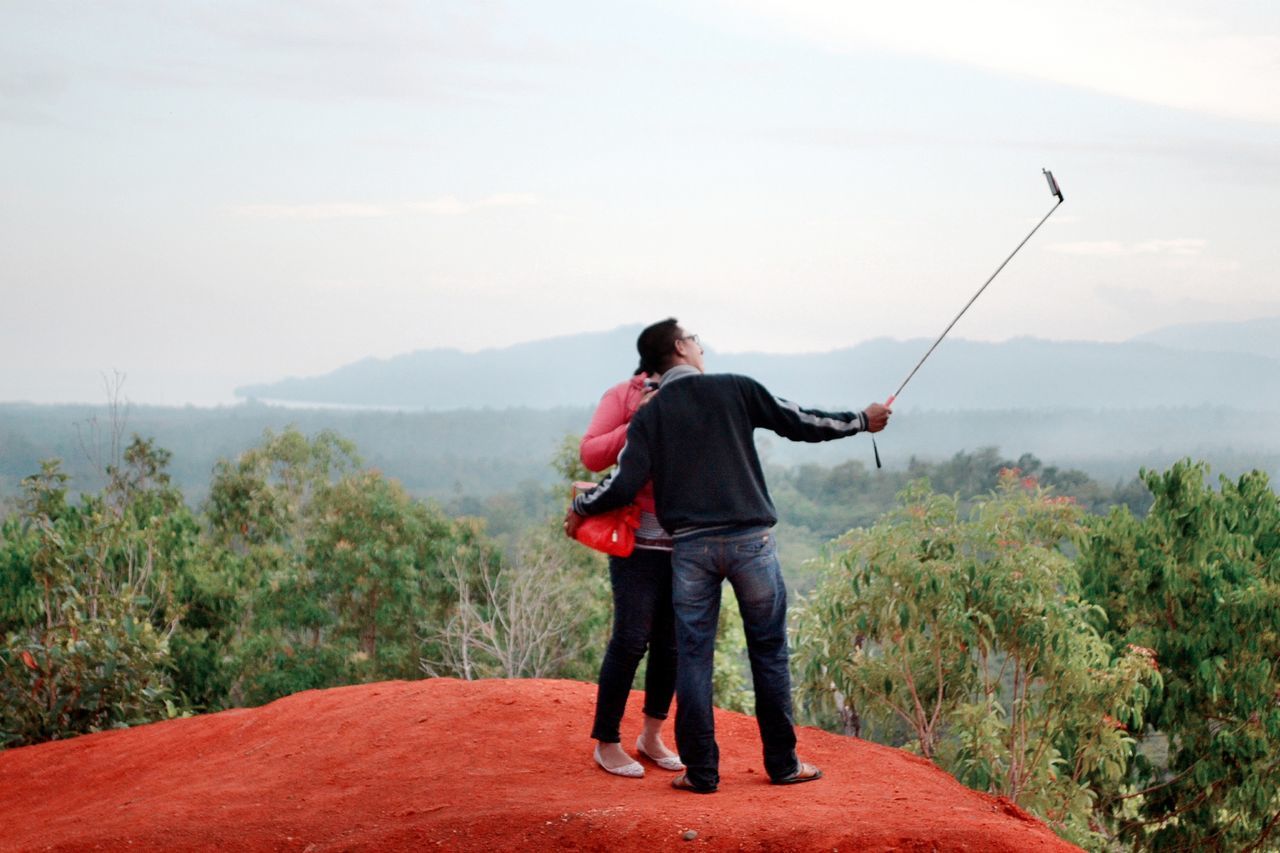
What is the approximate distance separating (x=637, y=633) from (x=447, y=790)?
3.09 feet

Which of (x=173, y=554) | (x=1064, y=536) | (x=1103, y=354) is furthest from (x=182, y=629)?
(x=1103, y=354)

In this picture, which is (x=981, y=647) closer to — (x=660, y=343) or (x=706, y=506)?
(x=706, y=506)

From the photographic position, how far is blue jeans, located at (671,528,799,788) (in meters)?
4.39

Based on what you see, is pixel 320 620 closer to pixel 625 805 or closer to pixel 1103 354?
pixel 625 805

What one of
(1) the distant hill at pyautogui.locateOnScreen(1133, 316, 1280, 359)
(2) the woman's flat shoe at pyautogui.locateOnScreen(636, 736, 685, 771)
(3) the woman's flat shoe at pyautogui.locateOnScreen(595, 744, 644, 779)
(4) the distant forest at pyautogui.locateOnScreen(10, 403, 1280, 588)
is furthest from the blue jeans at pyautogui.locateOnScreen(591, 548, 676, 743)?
(1) the distant hill at pyautogui.locateOnScreen(1133, 316, 1280, 359)

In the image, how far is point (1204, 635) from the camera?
10781 mm

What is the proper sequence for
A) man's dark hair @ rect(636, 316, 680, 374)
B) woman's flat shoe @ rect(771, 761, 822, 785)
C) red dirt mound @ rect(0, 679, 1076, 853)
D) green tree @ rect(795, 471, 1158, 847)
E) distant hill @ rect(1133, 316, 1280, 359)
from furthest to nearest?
distant hill @ rect(1133, 316, 1280, 359), green tree @ rect(795, 471, 1158, 847), woman's flat shoe @ rect(771, 761, 822, 785), man's dark hair @ rect(636, 316, 680, 374), red dirt mound @ rect(0, 679, 1076, 853)

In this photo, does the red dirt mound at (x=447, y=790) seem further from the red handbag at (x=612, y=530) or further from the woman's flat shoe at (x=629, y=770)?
the red handbag at (x=612, y=530)

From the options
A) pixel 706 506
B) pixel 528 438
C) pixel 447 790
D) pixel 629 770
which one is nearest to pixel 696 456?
pixel 706 506

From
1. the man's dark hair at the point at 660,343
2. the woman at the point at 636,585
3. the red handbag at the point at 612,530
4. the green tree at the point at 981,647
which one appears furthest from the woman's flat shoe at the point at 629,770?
the green tree at the point at 981,647

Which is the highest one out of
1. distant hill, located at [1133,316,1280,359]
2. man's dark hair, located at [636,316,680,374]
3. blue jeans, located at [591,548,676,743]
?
distant hill, located at [1133,316,1280,359]

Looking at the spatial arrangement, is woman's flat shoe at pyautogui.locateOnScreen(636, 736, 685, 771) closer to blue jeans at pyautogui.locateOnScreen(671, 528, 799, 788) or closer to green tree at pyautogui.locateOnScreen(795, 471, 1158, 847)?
blue jeans at pyautogui.locateOnScreen(671, 528, 799, 788)

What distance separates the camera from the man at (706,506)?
4375 mm

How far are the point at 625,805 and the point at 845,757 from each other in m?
1.39
